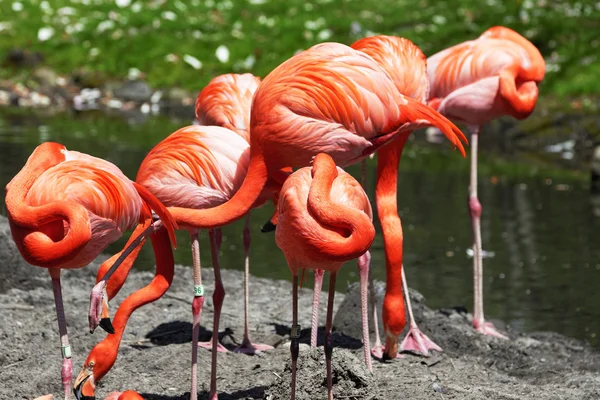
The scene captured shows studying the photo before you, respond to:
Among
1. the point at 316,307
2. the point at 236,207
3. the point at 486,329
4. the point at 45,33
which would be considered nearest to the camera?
the point at 316,307

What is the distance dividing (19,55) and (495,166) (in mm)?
9700

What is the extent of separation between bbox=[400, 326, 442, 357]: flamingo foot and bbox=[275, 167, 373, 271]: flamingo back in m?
1.27

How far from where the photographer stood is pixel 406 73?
17.1 ft

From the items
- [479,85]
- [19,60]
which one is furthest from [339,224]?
[19,60]

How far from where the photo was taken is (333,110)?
15.1 ft

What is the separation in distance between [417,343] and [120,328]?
5.93 ft

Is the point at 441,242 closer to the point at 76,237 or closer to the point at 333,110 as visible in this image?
the point at 333,110

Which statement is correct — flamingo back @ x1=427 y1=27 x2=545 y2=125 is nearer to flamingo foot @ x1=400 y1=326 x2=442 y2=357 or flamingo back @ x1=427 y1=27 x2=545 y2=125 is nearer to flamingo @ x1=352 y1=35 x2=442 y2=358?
flamingo @ x1=352 y1=35 x2=442 y2=358

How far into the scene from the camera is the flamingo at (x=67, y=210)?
12.4 ft

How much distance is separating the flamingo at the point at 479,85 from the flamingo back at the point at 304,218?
1.93 metres

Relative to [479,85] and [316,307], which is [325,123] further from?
[479,85]

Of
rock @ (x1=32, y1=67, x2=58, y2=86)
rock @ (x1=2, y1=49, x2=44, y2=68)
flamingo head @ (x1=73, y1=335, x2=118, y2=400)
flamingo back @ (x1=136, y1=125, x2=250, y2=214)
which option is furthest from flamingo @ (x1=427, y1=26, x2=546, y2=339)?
rock @ (x1=2, y1=49, x2=44, y2=68)

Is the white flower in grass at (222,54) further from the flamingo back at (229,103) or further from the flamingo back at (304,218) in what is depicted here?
the flamingo back at (304,218)

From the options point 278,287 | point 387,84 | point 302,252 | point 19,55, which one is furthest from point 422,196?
point 19,55
